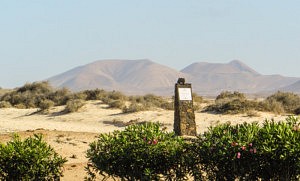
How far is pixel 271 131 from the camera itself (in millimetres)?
8031

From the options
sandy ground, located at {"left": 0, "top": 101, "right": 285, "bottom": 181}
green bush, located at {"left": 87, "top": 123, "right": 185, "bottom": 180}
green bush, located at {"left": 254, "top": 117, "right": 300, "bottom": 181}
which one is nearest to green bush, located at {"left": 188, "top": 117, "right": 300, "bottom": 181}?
green bush, located at {"left": 254, "top": 117, "right": 300, "bottom": 181}

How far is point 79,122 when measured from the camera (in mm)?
29078

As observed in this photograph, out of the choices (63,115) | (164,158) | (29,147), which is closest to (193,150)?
(164,158)

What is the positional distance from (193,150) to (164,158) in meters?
0.53

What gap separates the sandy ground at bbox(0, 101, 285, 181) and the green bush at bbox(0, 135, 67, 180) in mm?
4779

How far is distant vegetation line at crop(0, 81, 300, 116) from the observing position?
3048cm

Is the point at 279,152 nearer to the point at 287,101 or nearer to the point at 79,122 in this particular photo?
the point at 79,122

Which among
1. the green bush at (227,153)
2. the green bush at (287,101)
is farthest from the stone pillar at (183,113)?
the green bush at (287,101)

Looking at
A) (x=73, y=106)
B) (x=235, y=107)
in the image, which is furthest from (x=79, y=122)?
(x=235, y=107)

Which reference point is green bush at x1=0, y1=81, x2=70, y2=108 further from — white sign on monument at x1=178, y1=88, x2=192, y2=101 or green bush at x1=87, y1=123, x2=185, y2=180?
green bush at x1=87, y1=123, x2=185, y2=180

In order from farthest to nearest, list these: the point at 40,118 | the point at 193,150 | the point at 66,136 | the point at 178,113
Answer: the point at 40,118
the point at 66,136
the point at 178,113
the point at 193,150

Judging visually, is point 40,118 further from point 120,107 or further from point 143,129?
point 143,129

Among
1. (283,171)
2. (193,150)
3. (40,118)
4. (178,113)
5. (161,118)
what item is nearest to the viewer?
(283,171)

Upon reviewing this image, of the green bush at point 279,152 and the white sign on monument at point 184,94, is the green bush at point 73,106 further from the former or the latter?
the green bush at point 279,152
